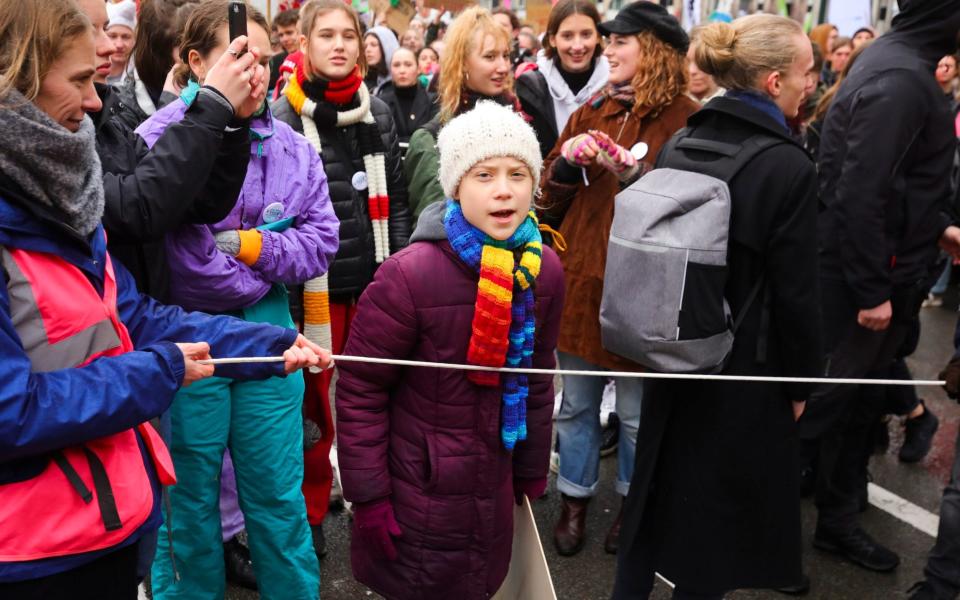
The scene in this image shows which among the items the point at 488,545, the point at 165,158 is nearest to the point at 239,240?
the point at 165,158

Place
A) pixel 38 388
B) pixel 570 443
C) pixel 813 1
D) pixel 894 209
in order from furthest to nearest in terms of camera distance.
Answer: pixel 813 1 < pixel 570 443 < pixel 894 209 < pixel 38 388

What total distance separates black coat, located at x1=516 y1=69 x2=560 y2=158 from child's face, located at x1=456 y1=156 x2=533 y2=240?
2226 millimetres

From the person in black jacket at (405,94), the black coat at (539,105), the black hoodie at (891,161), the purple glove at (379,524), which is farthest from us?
the person in black jacket at (405,94)

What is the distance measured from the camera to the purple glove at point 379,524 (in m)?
2.46

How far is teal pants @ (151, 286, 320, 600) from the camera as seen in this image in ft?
9.26

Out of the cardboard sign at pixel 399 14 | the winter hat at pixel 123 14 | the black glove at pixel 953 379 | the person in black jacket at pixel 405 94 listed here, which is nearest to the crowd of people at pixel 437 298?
the black glove at pixel 953 379

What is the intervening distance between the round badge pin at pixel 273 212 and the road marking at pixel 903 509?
324cm

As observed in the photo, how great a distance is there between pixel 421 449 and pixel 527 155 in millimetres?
859

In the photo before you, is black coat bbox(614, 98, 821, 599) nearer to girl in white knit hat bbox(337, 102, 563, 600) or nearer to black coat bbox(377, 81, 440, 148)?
girl in white knit hat bbox(337, 102, 563, 600)

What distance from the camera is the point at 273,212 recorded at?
2990 millimetres

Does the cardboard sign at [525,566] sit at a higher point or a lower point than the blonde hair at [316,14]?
lower

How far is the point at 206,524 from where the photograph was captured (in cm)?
292

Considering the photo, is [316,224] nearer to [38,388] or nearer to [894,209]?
[38,388]

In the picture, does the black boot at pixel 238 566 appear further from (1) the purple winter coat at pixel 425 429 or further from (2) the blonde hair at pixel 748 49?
(2) the blonde hair at pixel 748 49
